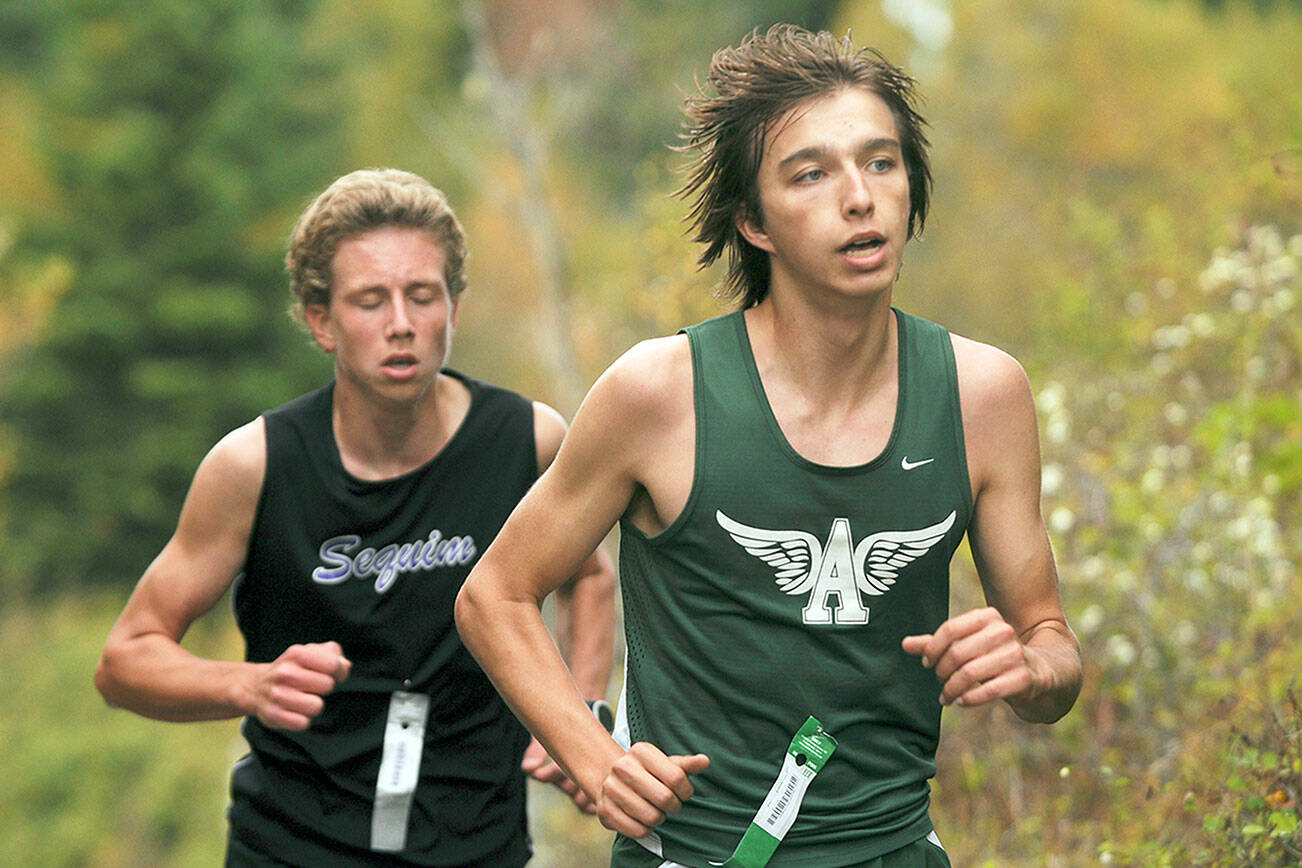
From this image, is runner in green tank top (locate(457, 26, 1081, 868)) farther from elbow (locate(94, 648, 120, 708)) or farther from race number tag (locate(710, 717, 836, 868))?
elbow (locate(94, 648, 120, 708))

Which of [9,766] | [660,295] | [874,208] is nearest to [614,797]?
[874,208]

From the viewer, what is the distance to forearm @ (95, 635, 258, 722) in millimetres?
3674

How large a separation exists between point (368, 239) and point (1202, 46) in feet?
74.0

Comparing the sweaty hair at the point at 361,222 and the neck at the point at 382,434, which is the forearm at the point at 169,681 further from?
the sweaty hair at the point at 361,222

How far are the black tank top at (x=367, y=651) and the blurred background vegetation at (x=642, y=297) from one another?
1.36m

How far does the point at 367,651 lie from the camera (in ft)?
12.9

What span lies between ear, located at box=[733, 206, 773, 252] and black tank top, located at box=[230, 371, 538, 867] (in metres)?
1.19

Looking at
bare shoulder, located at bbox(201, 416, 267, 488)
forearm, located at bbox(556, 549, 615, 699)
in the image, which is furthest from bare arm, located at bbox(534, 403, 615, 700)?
bare shoulder, located at bbox(201, 416, 267, 488)

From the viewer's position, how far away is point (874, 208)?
2.87m

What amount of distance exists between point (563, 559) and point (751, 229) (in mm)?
672

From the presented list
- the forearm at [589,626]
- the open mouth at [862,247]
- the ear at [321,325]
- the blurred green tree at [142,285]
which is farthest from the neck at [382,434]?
the blurred green tree at [142,285]

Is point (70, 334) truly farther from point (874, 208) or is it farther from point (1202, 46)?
point (874, 208)

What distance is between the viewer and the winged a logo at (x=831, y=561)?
2.85 meters

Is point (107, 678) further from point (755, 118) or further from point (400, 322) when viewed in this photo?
point (755, 118)
